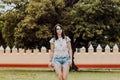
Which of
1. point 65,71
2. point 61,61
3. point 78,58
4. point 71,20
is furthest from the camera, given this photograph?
point 78,58

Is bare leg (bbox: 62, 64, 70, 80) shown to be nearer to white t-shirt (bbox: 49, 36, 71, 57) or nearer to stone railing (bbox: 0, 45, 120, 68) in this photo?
white t-shirt (bbox: 49, 36, 71, 57)

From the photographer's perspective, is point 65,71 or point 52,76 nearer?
point 65,71

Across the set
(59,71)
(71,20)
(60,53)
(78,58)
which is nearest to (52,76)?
(71,20)

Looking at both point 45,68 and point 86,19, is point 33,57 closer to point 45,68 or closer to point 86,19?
point 45,68

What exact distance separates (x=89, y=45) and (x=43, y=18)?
16.5ft

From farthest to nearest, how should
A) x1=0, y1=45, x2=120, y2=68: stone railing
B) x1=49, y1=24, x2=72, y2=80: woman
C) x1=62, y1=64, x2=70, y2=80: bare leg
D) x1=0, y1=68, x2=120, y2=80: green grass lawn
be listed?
1. x1=0, y1=45, x2=120, y2=68: stone railing
2. x1=0, y1=68, x2=120, y2=80: green grass lawn
3. x1=49, y1=24, x2=72, y2=80: woman
4. x1=62, y1=64, x2=70, y2=80: bare leg

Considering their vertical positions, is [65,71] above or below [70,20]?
above

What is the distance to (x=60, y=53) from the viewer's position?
1213 centimetres

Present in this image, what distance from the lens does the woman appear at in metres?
12.0

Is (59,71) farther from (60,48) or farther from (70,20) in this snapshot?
(70,20)

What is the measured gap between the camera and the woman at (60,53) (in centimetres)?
1199

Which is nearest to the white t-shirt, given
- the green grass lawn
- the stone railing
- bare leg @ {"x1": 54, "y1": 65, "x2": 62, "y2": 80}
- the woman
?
the woman

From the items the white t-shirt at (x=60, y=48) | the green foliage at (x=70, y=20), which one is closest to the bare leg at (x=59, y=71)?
the white t-shirt at (x=60, y=48)

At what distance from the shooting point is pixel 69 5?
34.6 metres
